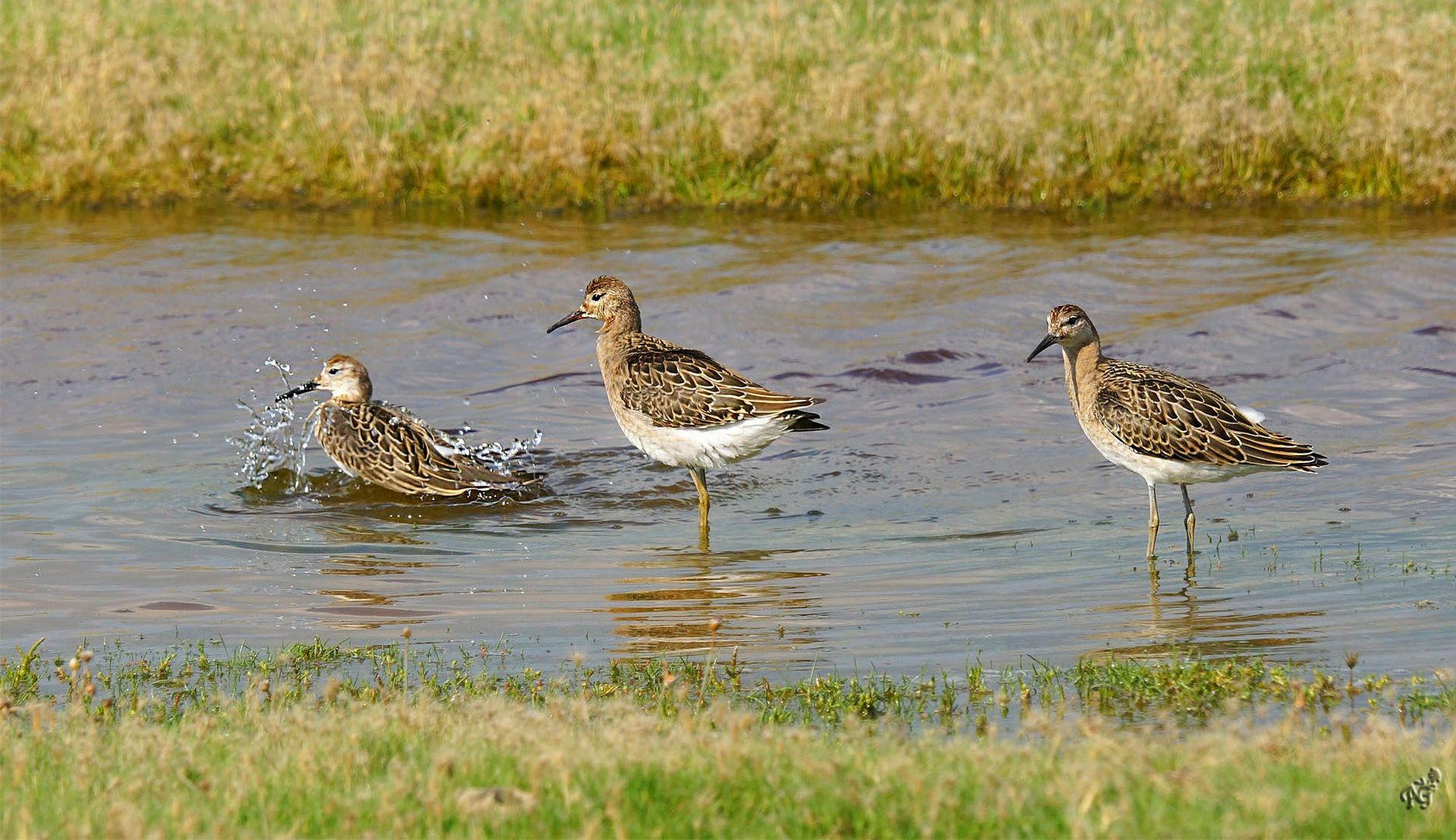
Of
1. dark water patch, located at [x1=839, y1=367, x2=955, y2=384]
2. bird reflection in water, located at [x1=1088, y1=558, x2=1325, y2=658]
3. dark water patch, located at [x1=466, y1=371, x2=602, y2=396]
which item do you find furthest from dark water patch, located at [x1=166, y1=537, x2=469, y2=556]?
dark water patch, located at [x1=839, y1=367, x2=955, y2=384]

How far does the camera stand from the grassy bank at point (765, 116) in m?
22.6

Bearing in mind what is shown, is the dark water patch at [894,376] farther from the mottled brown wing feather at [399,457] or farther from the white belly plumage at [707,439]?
the mottled brown wing feather at [399,457]

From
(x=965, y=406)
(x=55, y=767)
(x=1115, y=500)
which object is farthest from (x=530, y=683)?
(x=965, y=406)

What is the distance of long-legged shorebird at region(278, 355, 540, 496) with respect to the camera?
46.8 feet

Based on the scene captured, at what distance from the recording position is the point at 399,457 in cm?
1443

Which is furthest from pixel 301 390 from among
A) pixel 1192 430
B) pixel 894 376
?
pixel 1192 430

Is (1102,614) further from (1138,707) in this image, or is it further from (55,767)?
(55,767)

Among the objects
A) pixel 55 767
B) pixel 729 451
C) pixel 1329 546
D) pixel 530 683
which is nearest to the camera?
pixel 55 767

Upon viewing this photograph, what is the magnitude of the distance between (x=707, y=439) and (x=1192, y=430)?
3515 millimetres

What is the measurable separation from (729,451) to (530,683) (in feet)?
16.6

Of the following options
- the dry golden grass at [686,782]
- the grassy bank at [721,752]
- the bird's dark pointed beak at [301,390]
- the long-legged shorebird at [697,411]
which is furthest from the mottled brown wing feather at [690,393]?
the dry golden grass at [686,782]

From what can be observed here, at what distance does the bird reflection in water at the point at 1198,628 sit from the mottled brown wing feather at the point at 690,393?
348cm

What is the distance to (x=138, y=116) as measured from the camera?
24.3 metres

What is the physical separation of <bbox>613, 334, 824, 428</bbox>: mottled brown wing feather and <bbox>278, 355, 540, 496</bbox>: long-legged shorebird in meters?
1.27
